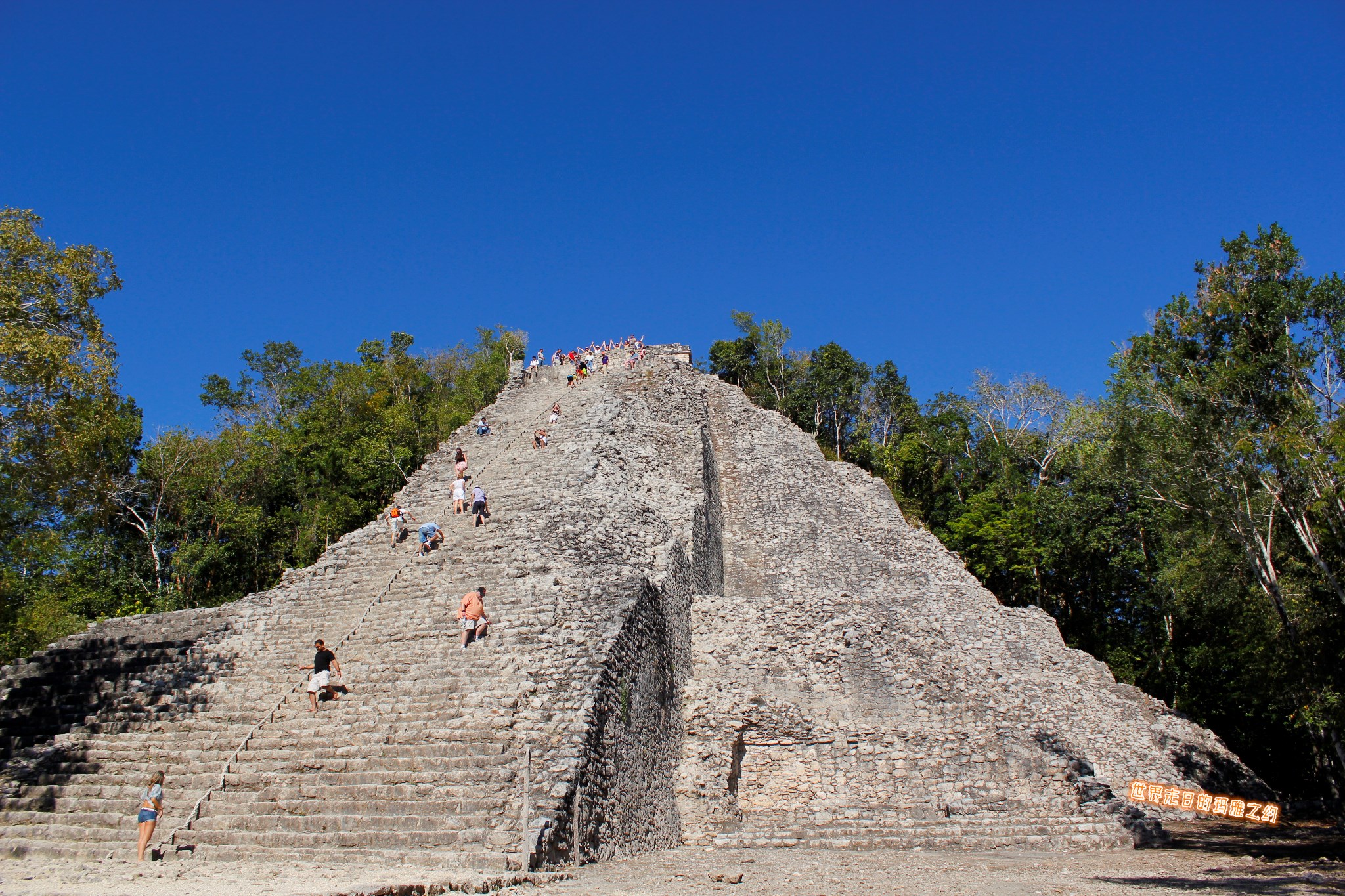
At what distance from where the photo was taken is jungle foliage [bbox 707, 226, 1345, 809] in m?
13.7

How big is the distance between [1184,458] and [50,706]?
19478 millimetres

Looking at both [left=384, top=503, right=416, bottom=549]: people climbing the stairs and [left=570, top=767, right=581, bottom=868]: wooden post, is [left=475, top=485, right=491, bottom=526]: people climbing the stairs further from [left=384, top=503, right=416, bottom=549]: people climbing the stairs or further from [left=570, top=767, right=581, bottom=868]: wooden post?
[left=570, top=767, right=581, bottom=868]: wooden post

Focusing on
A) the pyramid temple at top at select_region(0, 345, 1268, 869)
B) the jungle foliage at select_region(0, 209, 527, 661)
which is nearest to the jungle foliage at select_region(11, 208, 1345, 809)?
the jungle foliage at select_region(0, 209, 527, 661)

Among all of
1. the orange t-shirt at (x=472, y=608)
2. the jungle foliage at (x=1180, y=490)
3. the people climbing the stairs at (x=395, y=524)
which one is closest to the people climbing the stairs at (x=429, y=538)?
the people climbing the stairs at (x=395, y=524)

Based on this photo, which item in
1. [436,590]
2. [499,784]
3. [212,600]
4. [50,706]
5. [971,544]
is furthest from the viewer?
[971,544]

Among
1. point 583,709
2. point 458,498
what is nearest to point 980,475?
point 458,498

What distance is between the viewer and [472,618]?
11.6 m

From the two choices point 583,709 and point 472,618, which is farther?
point 472,618

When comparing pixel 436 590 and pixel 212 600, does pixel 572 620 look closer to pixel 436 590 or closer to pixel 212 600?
pixel 436 590

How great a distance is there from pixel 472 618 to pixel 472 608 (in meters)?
0.16

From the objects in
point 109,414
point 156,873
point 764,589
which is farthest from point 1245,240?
point 109,414

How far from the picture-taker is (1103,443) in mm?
28188

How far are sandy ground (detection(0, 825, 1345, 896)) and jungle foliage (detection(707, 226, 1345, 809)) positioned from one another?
456cm
